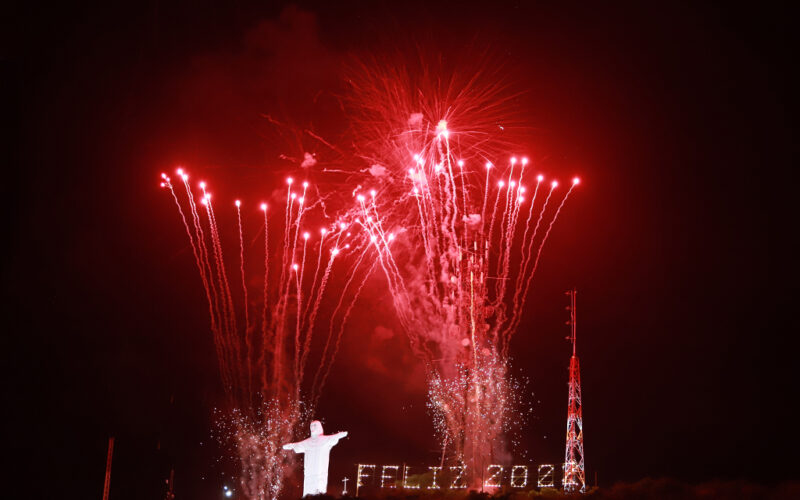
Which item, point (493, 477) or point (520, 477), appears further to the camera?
point (493, 477)

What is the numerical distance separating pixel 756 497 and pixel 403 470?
1194cm

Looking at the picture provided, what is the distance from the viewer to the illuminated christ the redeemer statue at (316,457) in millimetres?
19797

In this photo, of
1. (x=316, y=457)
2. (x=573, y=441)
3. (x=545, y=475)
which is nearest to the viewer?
(x=316, y=457)

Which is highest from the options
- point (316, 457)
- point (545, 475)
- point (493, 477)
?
point (316, 457)

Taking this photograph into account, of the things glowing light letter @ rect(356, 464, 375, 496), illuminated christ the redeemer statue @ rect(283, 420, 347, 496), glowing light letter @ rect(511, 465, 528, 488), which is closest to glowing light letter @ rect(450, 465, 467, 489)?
glowing light letter @ rect(511, 465, 528, 488)

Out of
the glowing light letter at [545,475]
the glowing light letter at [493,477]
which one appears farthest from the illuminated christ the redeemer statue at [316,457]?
the glowing light letter at [545,475]

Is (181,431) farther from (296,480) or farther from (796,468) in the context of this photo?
(796,468)

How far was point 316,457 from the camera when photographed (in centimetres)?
1994

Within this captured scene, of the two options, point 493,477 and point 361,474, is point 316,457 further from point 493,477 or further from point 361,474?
point 493,477

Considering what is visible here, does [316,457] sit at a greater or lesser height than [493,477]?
greater

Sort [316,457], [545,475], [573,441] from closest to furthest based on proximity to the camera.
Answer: [316,457], [545,475], [573,441]

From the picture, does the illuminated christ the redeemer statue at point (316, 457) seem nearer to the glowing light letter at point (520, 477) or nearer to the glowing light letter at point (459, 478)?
the glowing light letter at point (459, 478)

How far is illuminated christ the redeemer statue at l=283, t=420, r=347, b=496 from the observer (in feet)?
65.0

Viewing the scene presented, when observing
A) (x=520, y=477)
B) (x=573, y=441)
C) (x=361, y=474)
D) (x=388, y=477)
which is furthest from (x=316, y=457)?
(x=573, y=441)
